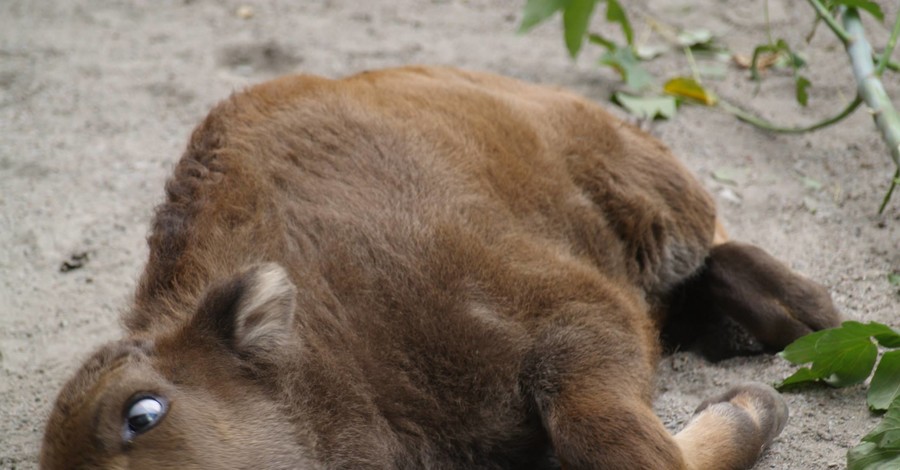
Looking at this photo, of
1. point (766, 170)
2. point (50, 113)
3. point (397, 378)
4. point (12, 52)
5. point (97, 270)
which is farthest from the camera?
point (12, 52)

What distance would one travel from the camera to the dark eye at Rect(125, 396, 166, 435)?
8.63 feet

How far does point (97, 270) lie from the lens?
4887 millimetres

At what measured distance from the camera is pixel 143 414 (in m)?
2.64

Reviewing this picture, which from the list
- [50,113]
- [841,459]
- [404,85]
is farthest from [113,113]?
[841,459]

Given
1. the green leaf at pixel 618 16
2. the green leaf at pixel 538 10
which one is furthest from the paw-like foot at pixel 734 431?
the green leaf at pixel 618 16

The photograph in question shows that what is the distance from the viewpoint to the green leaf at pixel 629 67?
19.7 feet

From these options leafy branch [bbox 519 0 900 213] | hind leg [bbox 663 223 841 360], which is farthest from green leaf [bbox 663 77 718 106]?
hind leg [bbox 663 223 841 360]

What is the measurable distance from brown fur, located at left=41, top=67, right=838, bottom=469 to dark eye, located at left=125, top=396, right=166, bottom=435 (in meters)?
0.02

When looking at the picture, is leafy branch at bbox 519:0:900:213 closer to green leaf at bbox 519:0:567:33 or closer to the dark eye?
green leaf at bbox 519:0:567:33

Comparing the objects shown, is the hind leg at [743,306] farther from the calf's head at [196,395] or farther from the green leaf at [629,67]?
the calf's head at [196,395]

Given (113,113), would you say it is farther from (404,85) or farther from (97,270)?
(404,85)

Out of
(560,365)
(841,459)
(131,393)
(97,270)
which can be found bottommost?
(97,270)

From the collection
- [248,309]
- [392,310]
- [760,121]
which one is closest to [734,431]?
[392,310]

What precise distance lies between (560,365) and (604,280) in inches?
20.7
